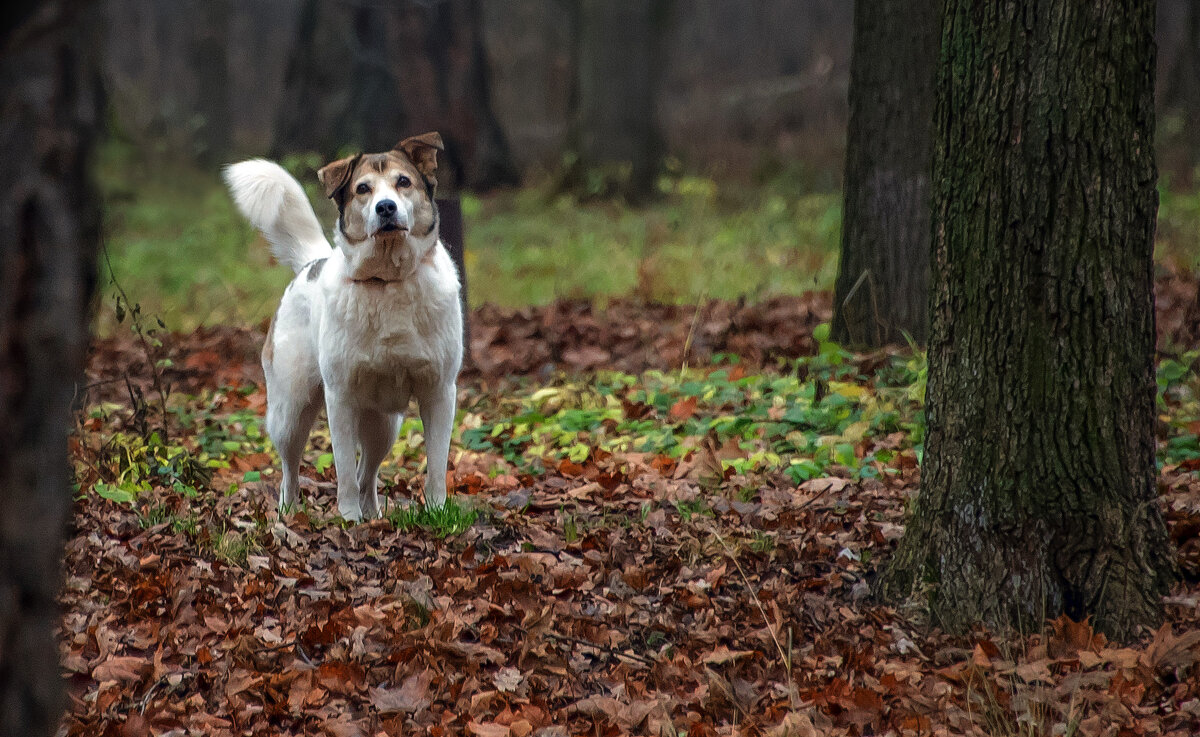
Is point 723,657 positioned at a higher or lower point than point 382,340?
lower

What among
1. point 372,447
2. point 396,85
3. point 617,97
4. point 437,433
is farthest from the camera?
point 396,85

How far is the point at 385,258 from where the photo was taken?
17.7 ft

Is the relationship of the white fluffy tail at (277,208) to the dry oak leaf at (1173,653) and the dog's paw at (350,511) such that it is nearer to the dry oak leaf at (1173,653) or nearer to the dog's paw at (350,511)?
the dog's paw at (350,511)

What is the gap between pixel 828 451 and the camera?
6.02 metres

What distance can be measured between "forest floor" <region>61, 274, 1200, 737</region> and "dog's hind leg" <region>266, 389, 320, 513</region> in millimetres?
255

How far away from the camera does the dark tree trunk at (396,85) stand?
72.8ft

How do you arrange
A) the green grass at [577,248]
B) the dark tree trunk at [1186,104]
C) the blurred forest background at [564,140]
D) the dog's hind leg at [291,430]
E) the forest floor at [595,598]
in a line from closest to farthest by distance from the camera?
the forest floor at [595,598], the dog's hind leg at [291,430], the green grass at [577,248], the blurred forest background at [564,140], the dark tree trunk at [1186,104]

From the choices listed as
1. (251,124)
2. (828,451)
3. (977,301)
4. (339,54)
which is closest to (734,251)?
(828,451)

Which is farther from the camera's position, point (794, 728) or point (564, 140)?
point (564, 140)

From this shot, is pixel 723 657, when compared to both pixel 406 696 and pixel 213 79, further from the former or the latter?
pixel 213 79

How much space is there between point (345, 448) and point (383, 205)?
1179mm

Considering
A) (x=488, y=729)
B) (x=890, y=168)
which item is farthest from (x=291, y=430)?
(x=890, y=168)

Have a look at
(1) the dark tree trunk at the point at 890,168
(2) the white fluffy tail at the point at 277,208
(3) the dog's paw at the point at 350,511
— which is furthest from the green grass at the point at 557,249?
(3) the dog's paw at the point at 350,511

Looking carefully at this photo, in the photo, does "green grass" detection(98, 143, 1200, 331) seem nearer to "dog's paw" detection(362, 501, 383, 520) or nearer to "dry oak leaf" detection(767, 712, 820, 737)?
"dog's paw" detection(362, 501, 383, 520)
